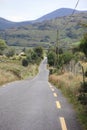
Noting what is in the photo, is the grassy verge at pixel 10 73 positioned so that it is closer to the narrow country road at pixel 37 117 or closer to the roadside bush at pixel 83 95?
the roadside bush at pixel 83 95

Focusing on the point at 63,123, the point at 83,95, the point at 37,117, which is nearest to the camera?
the point at 63,123

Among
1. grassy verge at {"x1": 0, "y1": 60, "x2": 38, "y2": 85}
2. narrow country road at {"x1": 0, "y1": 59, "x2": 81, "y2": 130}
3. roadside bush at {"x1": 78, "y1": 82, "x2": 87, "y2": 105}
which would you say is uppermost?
narrow country road at {"x1": 0, "y1": 59, "x2": 81, "y2": 130}

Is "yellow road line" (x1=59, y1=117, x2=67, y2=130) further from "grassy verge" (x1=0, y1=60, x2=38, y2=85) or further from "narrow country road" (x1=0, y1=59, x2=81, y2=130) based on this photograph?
"grassy verge" (x1=0, y1=60, x2=38, y2=85)

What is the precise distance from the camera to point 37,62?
160625 millimetres

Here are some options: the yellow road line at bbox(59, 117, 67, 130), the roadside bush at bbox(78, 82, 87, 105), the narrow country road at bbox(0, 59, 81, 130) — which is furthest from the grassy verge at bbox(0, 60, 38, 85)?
the yellow road line at bbox(59, 117, 67, 130)

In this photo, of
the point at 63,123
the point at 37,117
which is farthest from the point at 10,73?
the point at 63,123

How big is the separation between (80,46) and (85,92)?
8.09ft

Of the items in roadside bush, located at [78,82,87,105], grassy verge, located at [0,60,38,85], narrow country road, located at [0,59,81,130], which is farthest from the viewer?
grassy verge, located at [0,60,38,85]

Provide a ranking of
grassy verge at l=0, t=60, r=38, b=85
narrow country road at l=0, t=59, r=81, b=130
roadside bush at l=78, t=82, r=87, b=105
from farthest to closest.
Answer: grassy verge at l=0, t=60, r=38, b=85, roadside bush at l=78, t=82, r=87, b=105, narrow country road at l=0, t=59, r=81, b=130

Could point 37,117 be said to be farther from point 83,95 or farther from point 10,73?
point 10,73

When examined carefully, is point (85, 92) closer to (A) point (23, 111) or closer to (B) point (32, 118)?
(A) point (23, 111)

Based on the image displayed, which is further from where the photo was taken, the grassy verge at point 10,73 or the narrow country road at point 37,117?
the grassy verge at point 10,73

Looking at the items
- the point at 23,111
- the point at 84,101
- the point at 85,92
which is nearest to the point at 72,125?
the point at 23,111

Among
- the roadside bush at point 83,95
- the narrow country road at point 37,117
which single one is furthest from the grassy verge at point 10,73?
the narrow country road at point 37,117
